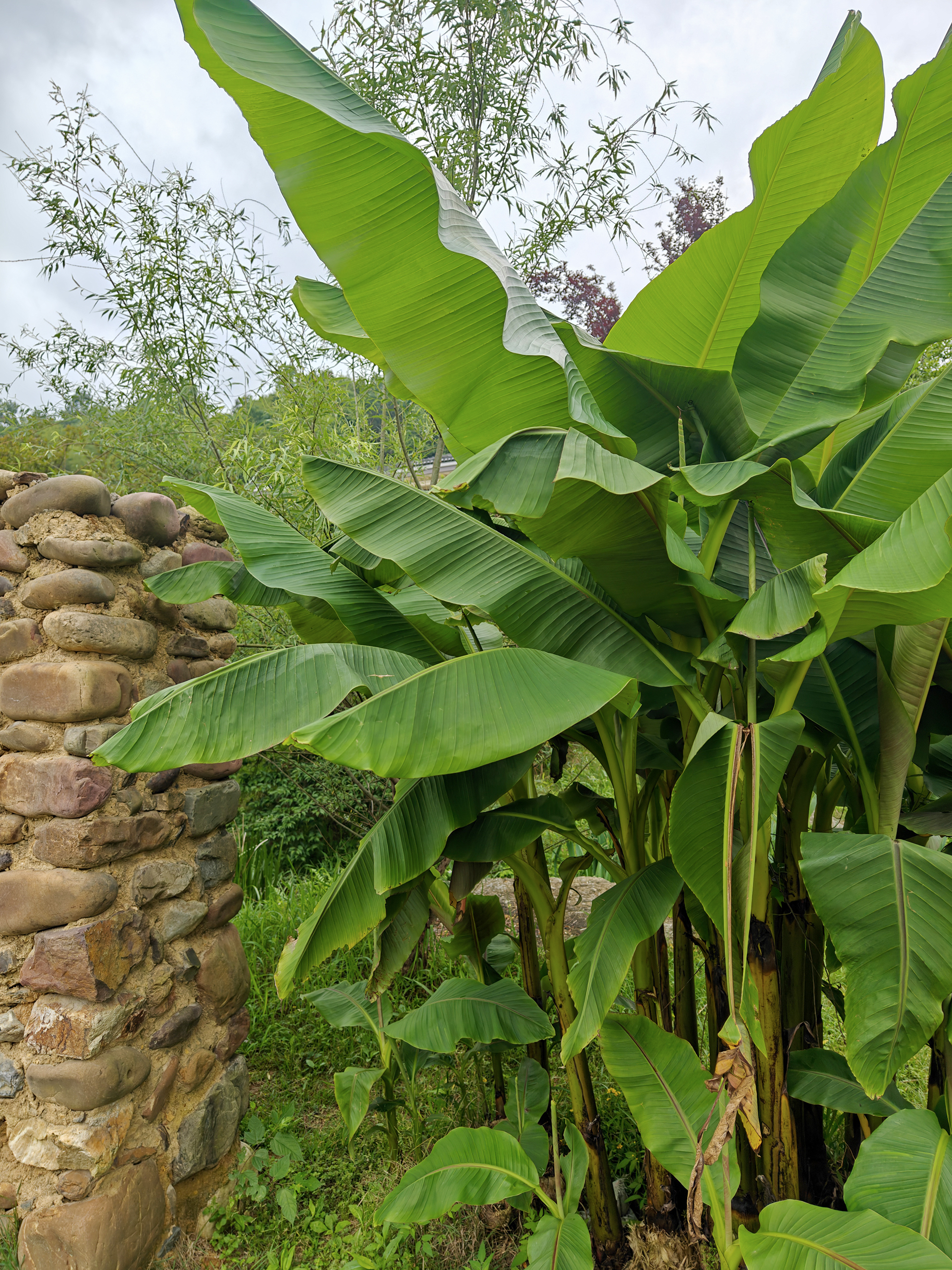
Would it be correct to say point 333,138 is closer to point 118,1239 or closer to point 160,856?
point 160,856

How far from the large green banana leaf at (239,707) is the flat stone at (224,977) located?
1289mm

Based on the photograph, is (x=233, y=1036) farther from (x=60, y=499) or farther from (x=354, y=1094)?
(x=60, y=499)

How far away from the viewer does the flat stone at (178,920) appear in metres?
2.27

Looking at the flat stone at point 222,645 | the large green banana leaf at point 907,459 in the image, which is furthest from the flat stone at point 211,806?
the large green banana leaf at point 907,459

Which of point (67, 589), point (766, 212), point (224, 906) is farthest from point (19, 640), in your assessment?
point (766, 212)

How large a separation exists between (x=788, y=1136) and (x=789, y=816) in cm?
65

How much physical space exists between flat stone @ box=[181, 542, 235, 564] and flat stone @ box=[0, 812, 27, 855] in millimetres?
897

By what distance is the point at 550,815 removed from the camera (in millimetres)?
1732

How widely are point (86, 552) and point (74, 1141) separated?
62.5 inches

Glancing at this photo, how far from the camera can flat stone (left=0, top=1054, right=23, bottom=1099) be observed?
81.7 inches

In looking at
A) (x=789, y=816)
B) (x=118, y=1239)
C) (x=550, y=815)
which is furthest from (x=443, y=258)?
(x=118, y=1239)

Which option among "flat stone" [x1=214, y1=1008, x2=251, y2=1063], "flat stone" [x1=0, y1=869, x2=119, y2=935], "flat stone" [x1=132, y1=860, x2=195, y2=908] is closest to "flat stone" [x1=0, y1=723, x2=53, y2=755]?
"flat stone" [x1=0, y1=869, x2=119, y2=935]

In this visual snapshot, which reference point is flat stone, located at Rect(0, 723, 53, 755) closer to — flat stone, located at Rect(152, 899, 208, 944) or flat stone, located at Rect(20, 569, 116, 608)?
flat stone, located at Rect(20, 569, 116, 608)

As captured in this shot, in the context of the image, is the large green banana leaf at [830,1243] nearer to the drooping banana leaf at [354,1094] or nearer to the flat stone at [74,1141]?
the drooping banana leaf at [354,1094]
